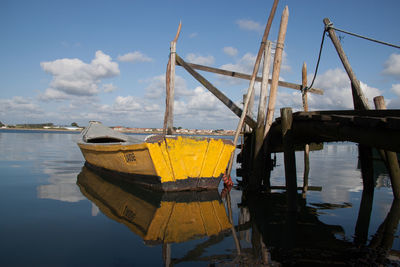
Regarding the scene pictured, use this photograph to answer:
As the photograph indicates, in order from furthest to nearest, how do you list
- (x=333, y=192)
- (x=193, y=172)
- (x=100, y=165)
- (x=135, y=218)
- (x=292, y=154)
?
1. (x=100, y=165)
2. (x=333, y=192)
3. (x=193, y=172)
4. (x=292, y=154)
5. (x=135, y=218)

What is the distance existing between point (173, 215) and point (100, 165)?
5927 millimetres

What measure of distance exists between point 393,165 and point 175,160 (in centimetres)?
495

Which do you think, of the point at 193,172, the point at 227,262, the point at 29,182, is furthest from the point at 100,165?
the point at 227,262

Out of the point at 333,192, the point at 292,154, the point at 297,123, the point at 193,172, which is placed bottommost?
the point at 333,192

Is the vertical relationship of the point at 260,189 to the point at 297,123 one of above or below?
below

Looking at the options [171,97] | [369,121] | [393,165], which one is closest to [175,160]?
[171,97]

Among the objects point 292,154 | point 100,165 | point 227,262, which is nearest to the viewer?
point 227,262

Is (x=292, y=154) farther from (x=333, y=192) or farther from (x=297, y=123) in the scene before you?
(x=333, y=192)

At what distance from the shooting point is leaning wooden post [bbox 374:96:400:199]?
22.4 feet

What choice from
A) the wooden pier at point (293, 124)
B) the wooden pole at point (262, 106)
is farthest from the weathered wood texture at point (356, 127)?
the wooden pole at point (262, 106)

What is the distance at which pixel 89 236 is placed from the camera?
4551 mm

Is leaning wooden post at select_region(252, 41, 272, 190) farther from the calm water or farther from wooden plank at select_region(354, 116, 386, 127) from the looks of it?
wooden plank at select_region(354, 116, 386, 127)

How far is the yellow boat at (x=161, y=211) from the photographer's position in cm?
475

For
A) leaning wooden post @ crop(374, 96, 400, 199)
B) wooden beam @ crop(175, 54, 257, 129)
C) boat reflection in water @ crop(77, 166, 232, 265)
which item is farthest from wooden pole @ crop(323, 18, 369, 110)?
boat reflection in water @ crop(77, 166, 232, 265)
